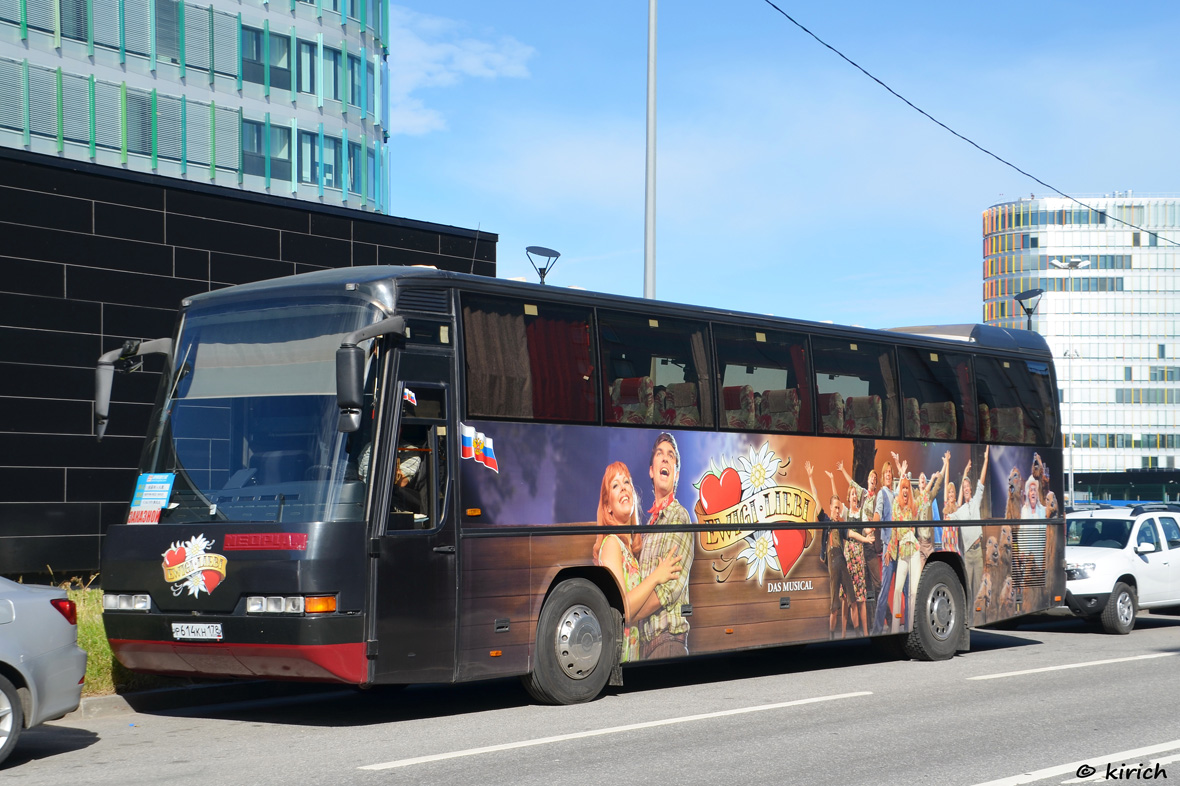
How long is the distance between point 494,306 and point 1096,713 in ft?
18.3

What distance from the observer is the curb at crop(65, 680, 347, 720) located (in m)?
10.5

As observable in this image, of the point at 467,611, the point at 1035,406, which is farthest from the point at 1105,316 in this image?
the point at 467,611

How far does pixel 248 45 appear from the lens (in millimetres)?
35562

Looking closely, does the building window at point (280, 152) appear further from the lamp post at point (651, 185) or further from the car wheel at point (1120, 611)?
the car wheel at point (1120, 611)

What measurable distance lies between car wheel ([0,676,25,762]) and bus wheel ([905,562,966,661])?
9.70m

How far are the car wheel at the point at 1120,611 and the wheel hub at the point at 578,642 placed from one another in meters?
10.2

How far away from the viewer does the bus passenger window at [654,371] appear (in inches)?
464

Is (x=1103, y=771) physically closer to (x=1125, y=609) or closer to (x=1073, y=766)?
(x=1073, y=766)

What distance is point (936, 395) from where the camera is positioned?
15.5 m

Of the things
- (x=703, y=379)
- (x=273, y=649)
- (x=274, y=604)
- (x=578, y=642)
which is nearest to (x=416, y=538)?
(x=274, y=604)

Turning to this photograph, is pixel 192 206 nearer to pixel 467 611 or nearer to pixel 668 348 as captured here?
pixel 668 348

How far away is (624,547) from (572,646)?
0.99m

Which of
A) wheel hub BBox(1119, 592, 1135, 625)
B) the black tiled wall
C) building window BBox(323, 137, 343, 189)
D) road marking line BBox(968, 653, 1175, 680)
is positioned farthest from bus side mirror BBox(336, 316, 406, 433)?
building window BBox(323, 137, 343, 189)

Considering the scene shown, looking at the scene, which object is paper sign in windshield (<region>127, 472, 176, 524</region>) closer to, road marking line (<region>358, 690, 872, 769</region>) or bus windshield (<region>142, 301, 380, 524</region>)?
bus windshield (<region>142, 301, 380, 524</region>)
